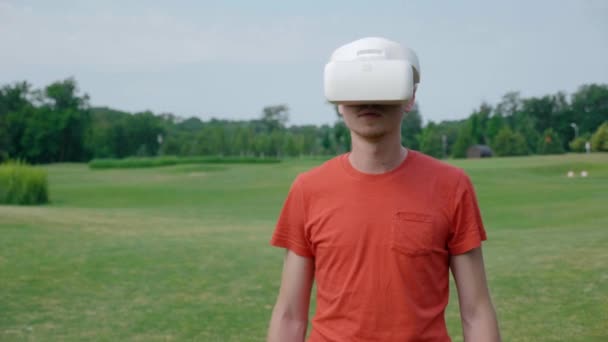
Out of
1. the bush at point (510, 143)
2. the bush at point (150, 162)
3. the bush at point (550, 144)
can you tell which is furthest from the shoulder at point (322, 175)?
the bush at point (550, 144)

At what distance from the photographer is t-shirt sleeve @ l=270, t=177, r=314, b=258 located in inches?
104

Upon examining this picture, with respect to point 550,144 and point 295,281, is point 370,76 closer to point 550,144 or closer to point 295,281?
point 295,281

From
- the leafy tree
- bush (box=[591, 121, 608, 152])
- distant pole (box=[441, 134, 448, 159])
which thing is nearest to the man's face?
bush (box=[591, 121, 608, 152])

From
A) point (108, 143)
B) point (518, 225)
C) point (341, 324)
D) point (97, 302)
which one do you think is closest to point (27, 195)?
point (518, 225)

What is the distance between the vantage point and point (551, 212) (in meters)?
23.6

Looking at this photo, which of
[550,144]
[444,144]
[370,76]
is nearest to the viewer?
[370,76]

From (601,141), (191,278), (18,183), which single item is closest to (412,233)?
(191,278)

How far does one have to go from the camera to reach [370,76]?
6.97 ft

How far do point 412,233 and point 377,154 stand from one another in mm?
288

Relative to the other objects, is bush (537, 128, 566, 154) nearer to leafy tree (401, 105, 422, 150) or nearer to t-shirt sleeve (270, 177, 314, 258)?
leafy tree (401, 105, 422, 150)

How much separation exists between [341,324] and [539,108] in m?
96.6

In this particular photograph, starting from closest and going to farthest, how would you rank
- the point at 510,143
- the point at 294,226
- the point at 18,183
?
1. the point at 294,226
2. the point at 18,183
3. the point at 510,143

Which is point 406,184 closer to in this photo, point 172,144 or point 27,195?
point 27,195

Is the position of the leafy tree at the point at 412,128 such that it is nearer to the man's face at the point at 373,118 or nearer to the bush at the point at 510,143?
the bush at the point at 510,143
